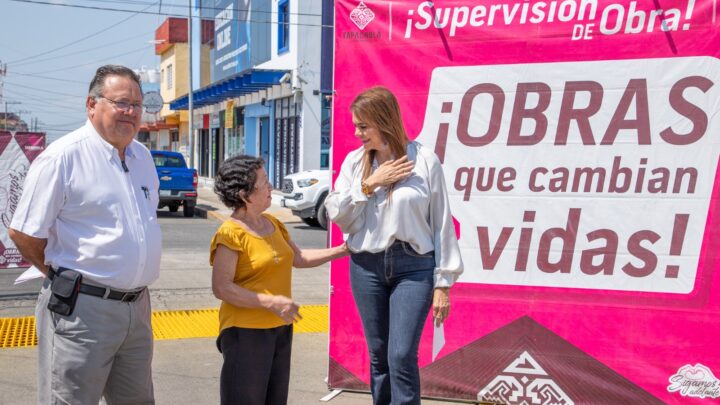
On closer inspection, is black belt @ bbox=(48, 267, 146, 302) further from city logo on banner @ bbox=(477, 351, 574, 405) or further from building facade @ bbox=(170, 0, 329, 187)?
building facade @ bbox=(170, 0, 329, 187)

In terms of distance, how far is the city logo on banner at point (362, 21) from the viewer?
4.99 metres

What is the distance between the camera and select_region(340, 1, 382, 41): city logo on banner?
4992 millimetres

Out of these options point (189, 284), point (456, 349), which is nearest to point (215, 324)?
point (189, 284)

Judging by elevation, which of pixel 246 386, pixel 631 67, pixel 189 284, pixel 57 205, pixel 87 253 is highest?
pixel 631 67

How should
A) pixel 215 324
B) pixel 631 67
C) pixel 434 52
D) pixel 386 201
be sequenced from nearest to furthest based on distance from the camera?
pixel 386 201
pixel 631 67
pixel 434 52
pixel 215 324

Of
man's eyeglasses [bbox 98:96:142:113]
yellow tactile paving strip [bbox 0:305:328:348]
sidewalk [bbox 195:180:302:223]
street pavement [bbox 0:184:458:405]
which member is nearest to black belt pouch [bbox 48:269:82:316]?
man's eyeglasses [bbox 98:96:142:113]

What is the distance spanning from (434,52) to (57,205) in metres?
2.59

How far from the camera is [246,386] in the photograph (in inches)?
138

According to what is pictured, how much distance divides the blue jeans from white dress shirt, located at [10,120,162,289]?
1.12 m

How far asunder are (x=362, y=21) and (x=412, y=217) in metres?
1.71

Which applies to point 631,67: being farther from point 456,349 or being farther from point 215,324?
point 215,324

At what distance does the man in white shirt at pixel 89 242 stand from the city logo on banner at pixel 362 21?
76.8 inches

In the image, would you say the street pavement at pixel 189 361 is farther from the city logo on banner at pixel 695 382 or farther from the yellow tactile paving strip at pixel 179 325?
the city logo on banner at pixel 695 382

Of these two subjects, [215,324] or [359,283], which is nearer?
[359,283]
